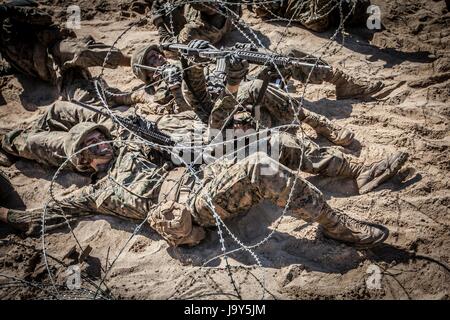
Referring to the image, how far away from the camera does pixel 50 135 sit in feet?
15.9

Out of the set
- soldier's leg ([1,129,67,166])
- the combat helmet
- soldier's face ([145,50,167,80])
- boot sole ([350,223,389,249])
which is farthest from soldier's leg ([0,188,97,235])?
boot sole ([350,223,389,249])

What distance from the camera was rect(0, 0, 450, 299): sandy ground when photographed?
10.6ft

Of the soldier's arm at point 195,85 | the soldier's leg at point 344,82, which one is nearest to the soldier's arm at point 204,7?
the soldier's leg at point 344,82

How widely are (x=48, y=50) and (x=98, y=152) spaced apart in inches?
108

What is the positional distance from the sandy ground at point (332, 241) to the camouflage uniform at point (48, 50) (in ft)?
3.90

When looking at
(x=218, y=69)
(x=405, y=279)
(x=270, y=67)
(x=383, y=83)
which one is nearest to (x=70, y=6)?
(x=218, y=69)

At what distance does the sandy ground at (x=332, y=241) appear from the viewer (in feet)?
10.6

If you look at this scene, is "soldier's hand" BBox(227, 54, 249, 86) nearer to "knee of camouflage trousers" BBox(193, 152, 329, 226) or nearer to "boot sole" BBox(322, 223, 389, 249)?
"knee of camouflage trousers" BBox(193, 152, 329, 226)

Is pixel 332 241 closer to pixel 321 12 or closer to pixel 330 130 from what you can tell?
pixel 330 130

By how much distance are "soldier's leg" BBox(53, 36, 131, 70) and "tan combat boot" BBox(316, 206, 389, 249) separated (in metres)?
4.02

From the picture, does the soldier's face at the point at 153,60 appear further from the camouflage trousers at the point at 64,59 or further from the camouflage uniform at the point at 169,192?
the camouflage uniform at the point at 169,192

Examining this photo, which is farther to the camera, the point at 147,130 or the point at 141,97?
the point at 141,97

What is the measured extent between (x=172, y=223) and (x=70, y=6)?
658 cm

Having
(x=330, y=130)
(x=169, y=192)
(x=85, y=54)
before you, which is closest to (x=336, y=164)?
(x=330, y=130)
